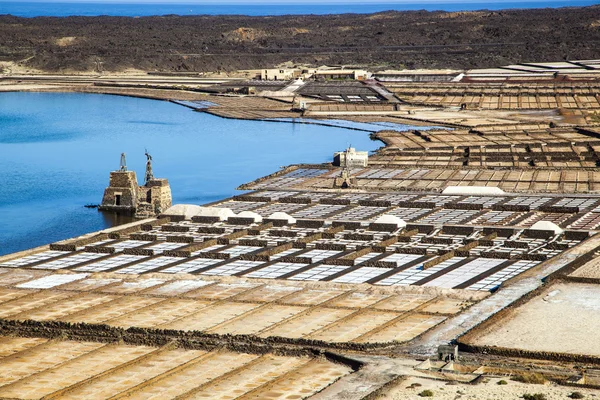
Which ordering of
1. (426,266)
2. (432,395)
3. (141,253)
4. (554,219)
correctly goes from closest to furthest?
(432,395) < (426,266) < (141,253) < (554,219)

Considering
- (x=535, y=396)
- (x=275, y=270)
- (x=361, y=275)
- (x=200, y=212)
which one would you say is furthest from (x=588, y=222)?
(x=535, y=396)

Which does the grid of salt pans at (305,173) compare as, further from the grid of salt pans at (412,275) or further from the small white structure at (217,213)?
the grid of salt pans at (412,275)

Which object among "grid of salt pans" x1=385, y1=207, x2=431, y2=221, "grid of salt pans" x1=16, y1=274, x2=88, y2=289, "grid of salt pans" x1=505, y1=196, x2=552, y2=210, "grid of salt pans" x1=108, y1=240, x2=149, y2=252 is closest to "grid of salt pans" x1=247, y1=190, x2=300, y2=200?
"grid of salt pans" x1=385, y1=207, x2=431, y2=221

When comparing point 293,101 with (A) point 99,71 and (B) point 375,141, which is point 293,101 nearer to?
A: (B) point 375,141

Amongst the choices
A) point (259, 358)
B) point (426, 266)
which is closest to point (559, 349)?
point (259, 358)

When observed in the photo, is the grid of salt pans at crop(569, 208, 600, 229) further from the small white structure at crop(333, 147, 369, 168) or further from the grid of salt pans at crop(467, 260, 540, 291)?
the small white structure at crop(333, 147, 369, 168)

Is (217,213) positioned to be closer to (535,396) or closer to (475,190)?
(475,190)
